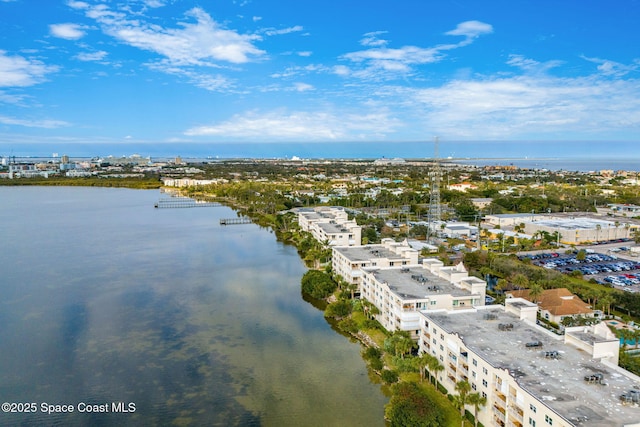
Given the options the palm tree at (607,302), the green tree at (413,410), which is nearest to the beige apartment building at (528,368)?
the green tree at (413,410)

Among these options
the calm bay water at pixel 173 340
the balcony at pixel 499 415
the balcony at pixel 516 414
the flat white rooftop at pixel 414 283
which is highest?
the flat white rooftop at pixel 414 283

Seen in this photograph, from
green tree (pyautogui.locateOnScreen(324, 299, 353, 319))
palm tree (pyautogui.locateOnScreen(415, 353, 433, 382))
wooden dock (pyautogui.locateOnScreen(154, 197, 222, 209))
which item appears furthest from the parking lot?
wooden dock (pyautogui.locateOnScreen(154, 197, 222, 209))

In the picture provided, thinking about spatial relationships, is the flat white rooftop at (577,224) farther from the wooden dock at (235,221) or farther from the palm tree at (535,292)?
the wooden dock at (235,221)

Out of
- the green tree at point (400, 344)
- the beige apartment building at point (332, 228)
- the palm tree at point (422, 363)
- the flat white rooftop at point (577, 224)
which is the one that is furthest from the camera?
the flat white rooftop at point (577, 224)

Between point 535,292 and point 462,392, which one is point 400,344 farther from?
point 535,292

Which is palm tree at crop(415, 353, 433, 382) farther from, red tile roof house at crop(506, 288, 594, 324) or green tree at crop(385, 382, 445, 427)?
red tile roof house at crop(506, 288, 594, 324)

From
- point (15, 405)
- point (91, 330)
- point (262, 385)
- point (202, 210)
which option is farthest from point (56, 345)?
point (202, 210)

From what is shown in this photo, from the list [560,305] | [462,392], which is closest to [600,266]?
[560,305]
